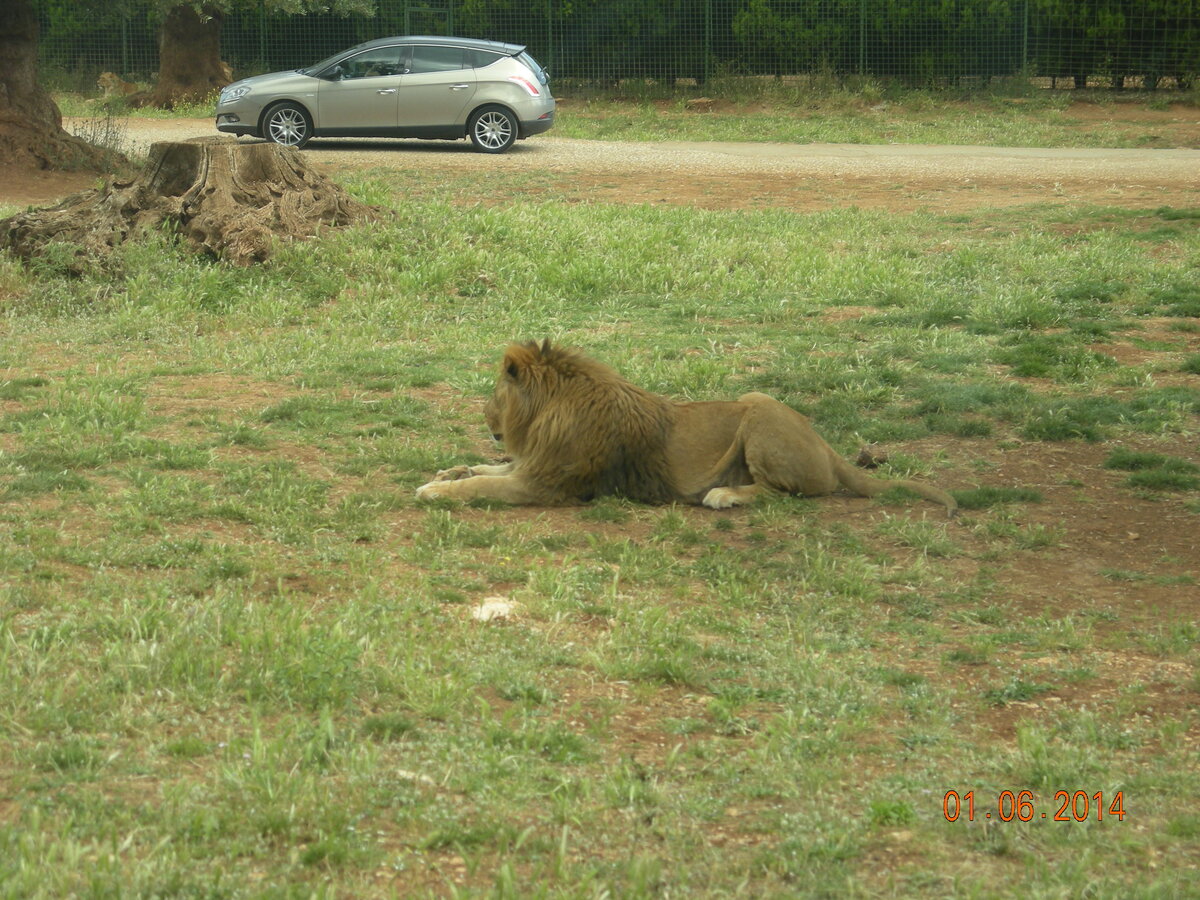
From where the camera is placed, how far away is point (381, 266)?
12141 millimetres

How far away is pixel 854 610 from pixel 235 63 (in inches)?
1171

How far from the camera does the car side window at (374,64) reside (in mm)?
22141

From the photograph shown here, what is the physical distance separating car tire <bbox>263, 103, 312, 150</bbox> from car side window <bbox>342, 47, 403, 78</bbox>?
3.08ft

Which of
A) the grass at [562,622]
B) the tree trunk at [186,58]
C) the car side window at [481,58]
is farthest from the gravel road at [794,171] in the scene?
the grass at [562,622]

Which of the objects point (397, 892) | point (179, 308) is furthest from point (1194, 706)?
point (179, 308)

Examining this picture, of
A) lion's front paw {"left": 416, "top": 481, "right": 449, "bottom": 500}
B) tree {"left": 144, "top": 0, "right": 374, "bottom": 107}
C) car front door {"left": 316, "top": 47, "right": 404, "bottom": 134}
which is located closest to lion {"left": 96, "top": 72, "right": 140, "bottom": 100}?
tree {"left": 144, "top": 0, "right": 374, "bottom": 107}

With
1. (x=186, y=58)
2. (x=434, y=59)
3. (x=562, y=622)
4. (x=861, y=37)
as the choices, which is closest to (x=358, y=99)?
(x=434, y=59)

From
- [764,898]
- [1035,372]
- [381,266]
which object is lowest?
[764,898]

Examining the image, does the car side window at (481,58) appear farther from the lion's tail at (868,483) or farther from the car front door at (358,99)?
the lion's tail at (868,483)

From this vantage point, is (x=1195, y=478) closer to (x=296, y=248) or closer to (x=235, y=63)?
(x=296, y=248)

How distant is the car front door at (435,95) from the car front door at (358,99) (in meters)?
0.18

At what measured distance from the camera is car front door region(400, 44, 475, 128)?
2200 centimetres

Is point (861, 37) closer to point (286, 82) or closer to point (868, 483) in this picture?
point (286, 82)

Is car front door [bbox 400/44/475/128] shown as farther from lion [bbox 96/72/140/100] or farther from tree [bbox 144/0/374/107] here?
lion [bbox 96/72/140/100]
